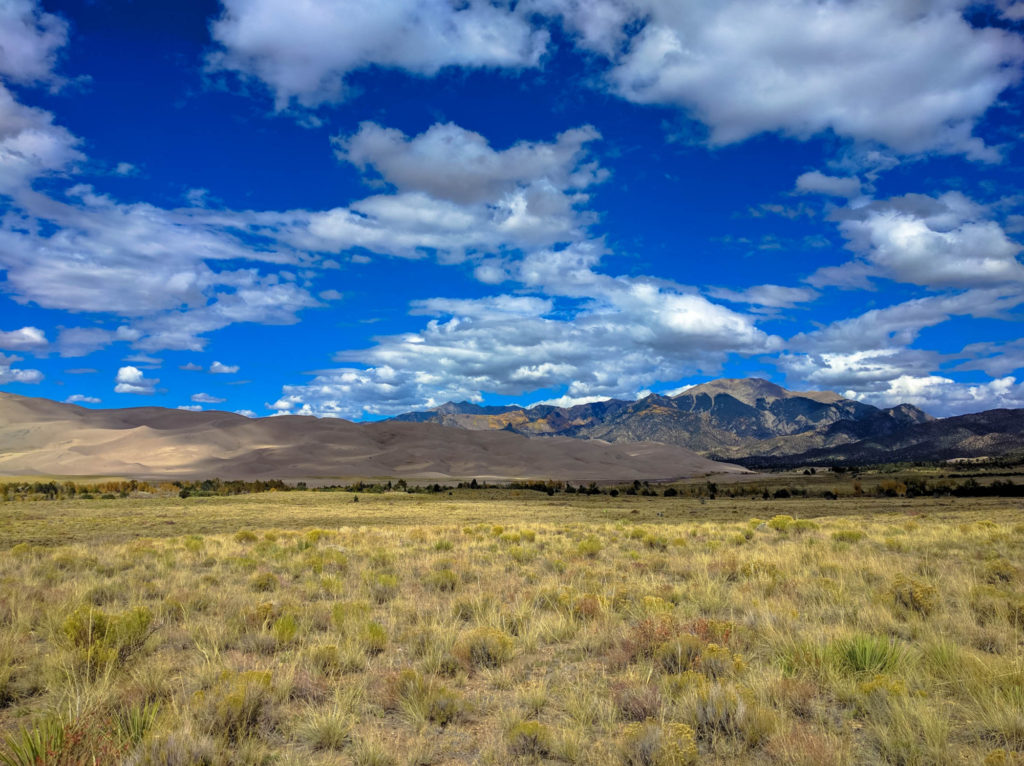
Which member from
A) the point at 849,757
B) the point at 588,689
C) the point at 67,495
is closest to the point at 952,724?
the point at 849,757

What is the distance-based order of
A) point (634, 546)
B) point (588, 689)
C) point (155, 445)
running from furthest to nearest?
point (155, 445) < point (634, 546) < point (588, 689)

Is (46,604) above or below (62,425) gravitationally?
below

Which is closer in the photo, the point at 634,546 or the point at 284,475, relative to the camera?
the point at 634,546

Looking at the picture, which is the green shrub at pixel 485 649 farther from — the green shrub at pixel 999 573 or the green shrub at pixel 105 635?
the green shrub at pixel 999 573

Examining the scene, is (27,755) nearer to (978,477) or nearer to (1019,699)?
(1019,699)

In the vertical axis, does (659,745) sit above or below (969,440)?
above

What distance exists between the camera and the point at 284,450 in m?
137

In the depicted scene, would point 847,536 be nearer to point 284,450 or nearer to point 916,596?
point 916,596

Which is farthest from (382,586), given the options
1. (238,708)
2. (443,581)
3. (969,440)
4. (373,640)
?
(969,440)

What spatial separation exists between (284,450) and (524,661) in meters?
140

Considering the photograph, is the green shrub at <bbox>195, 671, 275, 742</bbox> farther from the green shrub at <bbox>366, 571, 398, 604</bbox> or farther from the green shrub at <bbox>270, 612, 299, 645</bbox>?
the green shrub at <bbox>366, 571, 398, 604</bbox>

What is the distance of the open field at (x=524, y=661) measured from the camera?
16.3 feet

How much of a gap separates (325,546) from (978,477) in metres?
68.1

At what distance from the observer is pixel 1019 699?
528cm
